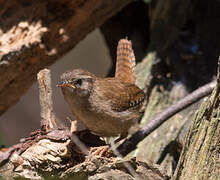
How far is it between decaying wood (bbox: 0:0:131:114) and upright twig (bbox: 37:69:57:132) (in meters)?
0.98

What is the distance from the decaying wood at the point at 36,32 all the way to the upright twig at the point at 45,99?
0.98m

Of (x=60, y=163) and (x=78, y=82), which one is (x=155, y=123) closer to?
(x=78, y=82)

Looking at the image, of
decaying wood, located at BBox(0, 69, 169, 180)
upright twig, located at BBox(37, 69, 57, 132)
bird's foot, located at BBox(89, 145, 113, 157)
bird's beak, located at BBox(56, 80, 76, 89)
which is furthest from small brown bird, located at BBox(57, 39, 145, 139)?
decaying wood, located at BBox(0, 69, 169, 180)

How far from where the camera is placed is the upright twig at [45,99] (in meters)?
2.80

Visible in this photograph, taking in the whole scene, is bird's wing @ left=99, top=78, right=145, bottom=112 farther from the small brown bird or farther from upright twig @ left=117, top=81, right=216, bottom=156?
upright twig @ left=117, top=81, right=216, bottom=156

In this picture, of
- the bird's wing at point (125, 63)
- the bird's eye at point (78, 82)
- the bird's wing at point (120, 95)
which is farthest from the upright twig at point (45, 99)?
the bird's wing at point (125, 63)

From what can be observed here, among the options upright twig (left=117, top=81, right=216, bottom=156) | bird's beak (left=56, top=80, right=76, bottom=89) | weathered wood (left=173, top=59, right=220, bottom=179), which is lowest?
weathered wood (left=173, top=59, right=220, bottom=179)

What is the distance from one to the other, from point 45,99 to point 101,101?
517mm

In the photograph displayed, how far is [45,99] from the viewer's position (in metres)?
2.83

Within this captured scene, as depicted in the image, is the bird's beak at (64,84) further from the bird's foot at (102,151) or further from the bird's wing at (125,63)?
the bird's wing at (125,63)

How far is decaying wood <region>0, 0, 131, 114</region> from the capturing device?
147 inches

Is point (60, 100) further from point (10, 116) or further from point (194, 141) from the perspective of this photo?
point (194, 141)

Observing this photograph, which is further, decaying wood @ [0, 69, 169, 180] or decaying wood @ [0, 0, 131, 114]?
decaying wood @ [0, 0, 131, 114]

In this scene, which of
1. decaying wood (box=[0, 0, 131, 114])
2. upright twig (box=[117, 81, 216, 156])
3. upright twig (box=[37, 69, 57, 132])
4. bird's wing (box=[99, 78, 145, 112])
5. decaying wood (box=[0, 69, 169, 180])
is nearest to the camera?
decaying wood (box=[0, 69, 169, 180])
